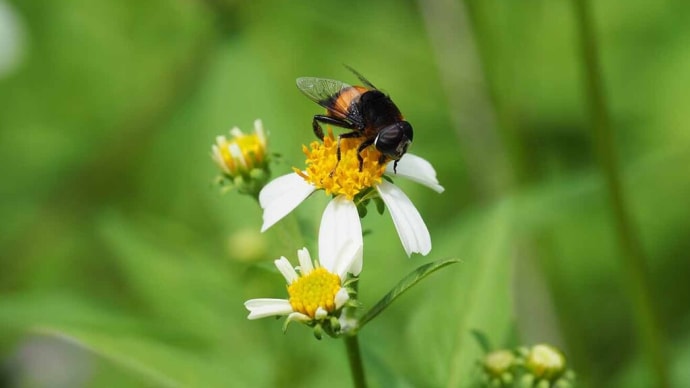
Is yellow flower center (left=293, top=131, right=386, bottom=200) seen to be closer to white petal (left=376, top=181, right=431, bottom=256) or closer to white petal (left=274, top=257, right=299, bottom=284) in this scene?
white petal (left=376, top=181, right=431, bottom=256)

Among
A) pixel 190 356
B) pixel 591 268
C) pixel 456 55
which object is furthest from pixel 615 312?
pixel 190 356

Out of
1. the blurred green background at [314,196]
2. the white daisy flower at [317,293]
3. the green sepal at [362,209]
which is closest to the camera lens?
the white daisy flower at [317,293]

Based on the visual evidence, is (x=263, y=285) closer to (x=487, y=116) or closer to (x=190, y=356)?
(x=190, y=356)

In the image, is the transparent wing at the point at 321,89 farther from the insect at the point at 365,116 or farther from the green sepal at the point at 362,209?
the green sepal at the point at 362,209

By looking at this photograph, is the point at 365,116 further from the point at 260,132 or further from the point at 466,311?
the point at 466,311

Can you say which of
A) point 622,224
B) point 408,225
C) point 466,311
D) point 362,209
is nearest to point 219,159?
point 362,209

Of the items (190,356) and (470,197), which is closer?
(190,356)

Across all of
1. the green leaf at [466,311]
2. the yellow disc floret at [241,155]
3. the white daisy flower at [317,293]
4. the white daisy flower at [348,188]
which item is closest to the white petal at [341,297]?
the white daisy flower at [317,293]
